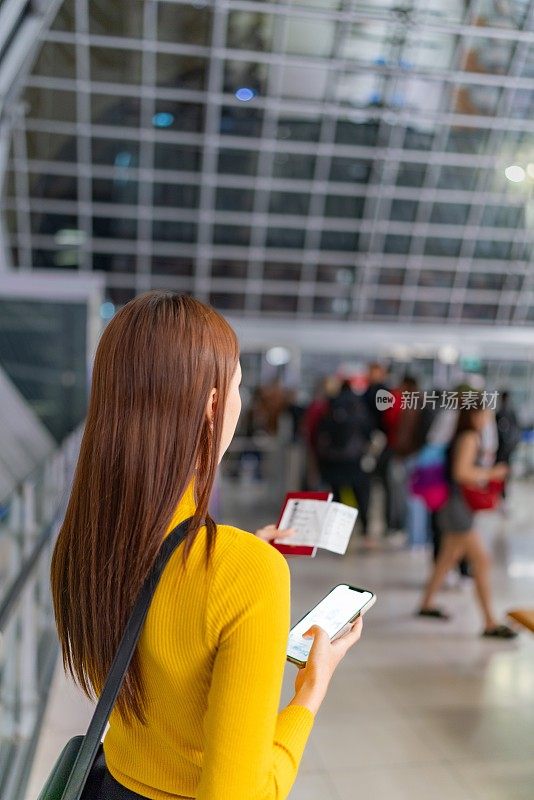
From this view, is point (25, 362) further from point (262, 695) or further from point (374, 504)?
point (262, 695)

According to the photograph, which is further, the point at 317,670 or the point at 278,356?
the point at 278,356

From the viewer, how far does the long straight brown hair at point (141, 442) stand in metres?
1.12

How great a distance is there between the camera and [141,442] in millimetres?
1125

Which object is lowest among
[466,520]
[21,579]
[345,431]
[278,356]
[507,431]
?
[278,356]

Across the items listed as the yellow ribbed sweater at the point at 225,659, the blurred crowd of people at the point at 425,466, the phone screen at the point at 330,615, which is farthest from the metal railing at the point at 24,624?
the blurred crowd of people at the point at 425,466

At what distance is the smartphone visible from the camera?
1372 millimetres

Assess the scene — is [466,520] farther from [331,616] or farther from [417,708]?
[331,616]

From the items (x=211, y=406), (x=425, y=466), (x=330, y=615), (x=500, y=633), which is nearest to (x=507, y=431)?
(x=425, y=466)

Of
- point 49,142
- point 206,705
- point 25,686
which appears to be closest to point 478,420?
point 25,686

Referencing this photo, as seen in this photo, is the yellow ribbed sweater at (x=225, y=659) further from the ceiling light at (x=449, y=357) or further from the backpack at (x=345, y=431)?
the backpack at (x=345, y=431)

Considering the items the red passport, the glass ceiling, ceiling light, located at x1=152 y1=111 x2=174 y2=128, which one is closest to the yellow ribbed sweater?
the red passport

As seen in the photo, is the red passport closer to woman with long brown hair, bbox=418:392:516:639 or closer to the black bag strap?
the black bag strap

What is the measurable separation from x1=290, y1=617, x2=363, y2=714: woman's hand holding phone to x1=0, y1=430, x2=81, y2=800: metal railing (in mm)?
1345

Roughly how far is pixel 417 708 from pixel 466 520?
145 cm
